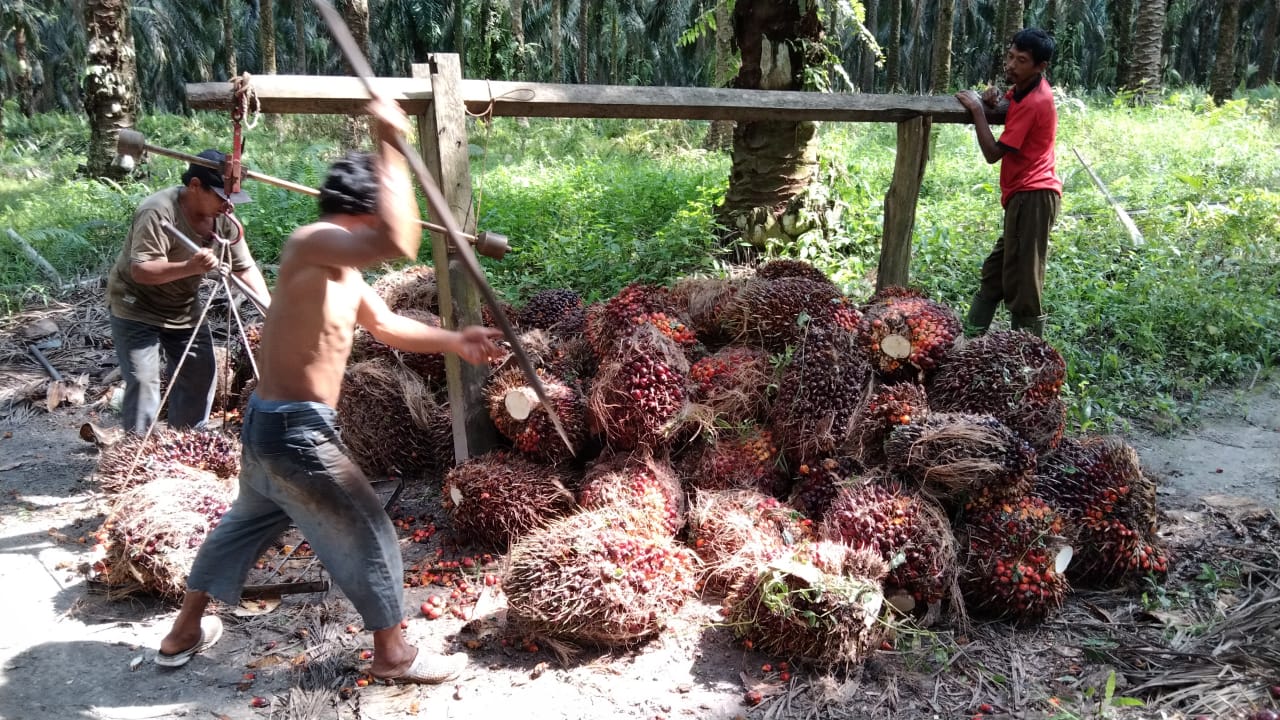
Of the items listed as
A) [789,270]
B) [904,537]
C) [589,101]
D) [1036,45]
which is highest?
[1036,45]

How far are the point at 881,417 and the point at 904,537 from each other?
61 centimetres

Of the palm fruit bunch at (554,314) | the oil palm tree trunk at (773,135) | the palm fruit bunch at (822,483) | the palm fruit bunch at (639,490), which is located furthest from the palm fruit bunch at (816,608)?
the oil palm tree trunk at (773,135)

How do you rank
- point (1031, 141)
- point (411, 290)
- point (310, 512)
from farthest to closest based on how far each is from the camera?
1. point (411, 290)
2. point (1031, 141)
3. point (310, 512)

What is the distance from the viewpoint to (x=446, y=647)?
3357 millimetres

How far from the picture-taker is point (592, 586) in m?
3.18

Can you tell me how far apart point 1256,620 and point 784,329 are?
2.32 metres

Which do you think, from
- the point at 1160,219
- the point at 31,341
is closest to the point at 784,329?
the point at 1160,219

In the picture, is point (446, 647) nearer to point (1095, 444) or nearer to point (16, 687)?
point (16, 687)

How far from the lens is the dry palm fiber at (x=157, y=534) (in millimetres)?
3529

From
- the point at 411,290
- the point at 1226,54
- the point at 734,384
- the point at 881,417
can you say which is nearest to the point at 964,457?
the point at 881,417

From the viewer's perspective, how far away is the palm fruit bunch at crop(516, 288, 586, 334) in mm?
4828

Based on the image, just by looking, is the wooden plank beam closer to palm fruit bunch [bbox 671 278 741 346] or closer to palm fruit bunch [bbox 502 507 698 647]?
palm fruit bunch [bbox 671 278 741 346]

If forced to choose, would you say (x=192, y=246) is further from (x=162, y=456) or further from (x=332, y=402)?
(x=332, y=402)

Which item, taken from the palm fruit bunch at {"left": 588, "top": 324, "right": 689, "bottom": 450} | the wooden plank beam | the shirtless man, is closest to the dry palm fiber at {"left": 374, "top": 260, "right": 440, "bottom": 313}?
the wooden plank beam
